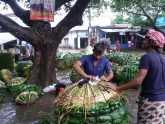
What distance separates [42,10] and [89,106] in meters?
7.44

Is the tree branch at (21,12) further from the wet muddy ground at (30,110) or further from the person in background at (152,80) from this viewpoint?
the person in background at (152,80)

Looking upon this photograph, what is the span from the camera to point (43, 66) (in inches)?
454

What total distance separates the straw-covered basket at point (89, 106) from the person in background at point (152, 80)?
253 mm

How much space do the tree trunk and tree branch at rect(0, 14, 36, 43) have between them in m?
0.76

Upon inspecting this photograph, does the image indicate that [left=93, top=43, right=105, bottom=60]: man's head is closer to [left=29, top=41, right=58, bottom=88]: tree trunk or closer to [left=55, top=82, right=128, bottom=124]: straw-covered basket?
[left=55, top=82, right=128, bottom=124]: straw-covered basket

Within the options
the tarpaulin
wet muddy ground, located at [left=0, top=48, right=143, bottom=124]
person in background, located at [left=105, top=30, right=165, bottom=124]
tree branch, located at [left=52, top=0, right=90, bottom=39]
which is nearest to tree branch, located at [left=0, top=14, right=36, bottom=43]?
the tarpaulin

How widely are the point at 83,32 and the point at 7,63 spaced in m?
32.5

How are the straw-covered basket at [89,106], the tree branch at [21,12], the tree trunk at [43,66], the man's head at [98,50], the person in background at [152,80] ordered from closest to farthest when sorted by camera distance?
1. the person in background at [152,80]
2. the straw-covered basket at [89,106]
3. the man's head at [98,50]
4. the tree trunk at [43,66]
5. the tree branch at [21,12]

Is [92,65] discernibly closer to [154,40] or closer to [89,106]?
[89,106]

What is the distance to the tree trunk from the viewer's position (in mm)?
11414

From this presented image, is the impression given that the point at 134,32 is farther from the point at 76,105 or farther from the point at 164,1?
the point at 76,105

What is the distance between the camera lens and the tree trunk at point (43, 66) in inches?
449

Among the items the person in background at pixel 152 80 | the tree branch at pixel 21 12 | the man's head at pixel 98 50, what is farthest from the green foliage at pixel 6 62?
the person in background at pixel 152 80

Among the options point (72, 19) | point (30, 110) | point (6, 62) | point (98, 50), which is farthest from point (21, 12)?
point (98, 50)
